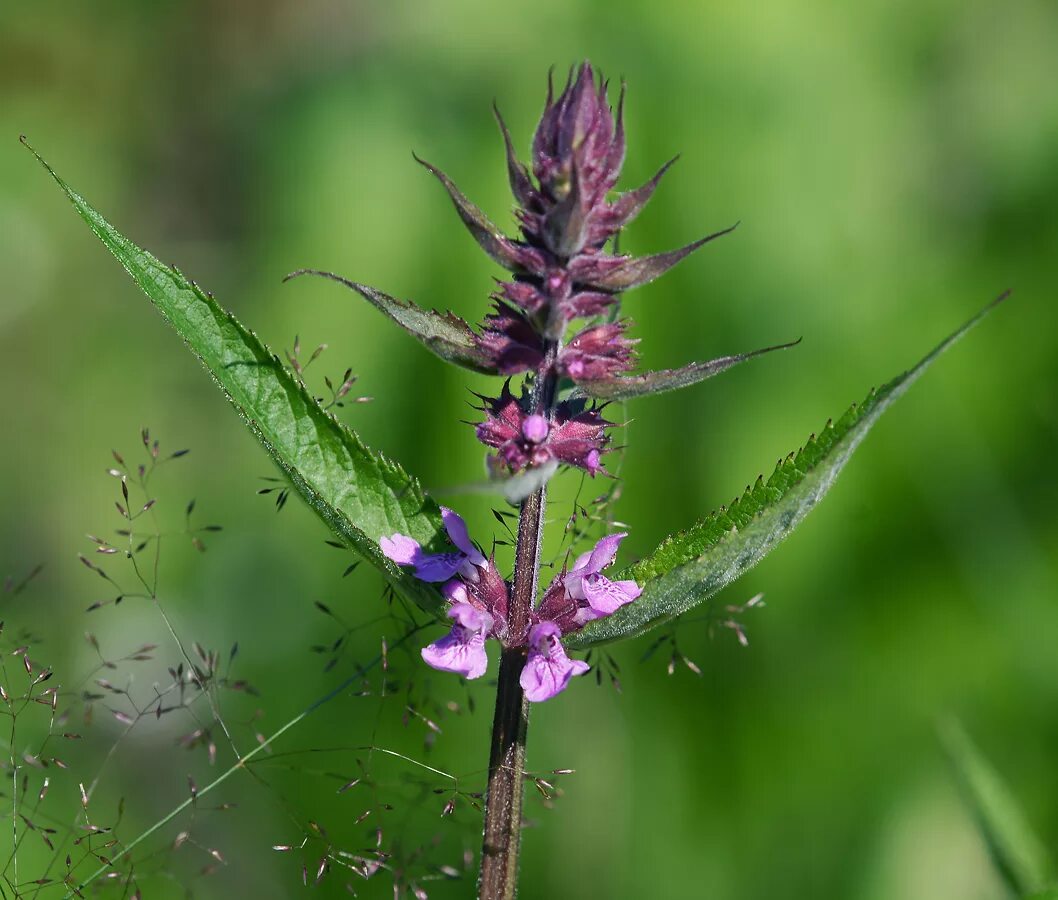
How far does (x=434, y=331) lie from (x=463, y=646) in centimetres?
52

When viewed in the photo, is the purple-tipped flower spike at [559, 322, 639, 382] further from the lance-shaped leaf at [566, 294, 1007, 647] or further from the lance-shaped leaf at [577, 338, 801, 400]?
the lance-shaped leaf at [566, 294, 1007, 647]

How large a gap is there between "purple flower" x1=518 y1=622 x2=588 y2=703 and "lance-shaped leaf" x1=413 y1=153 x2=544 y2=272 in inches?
22.9

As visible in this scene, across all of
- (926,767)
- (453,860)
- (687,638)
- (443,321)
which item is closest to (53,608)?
(453,860)

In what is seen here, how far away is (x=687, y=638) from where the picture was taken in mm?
4664

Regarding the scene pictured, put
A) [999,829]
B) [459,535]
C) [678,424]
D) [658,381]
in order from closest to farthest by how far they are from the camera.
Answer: [658,381], [459,535], [999,829], [678,424]

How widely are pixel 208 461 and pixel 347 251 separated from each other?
1608 millimetres

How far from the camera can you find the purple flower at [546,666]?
1715 mm

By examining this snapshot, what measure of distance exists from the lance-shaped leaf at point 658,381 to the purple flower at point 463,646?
1.36 ft

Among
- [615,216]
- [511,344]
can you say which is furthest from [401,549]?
[615,216]

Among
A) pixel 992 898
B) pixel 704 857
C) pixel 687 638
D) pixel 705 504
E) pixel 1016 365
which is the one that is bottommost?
pixel 992 898

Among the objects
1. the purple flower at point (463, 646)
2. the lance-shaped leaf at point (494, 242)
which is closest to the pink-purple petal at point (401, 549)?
the purple flower at point (463, 646)

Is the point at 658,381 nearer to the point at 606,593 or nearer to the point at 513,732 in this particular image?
the point at 606,593

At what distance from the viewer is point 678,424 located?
16.2 ft

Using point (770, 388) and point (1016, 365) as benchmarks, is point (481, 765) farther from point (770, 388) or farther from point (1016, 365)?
point (1016, 365)
